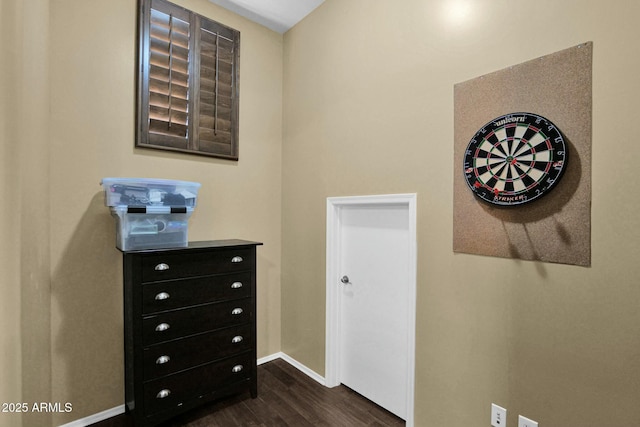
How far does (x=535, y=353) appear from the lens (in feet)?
5.25

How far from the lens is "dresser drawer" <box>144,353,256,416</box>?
2.08m

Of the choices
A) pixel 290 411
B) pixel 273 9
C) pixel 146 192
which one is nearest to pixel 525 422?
pixel 290 411

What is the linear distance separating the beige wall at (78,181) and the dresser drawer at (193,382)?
50 cm

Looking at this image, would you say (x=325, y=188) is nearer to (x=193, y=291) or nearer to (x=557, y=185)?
(x=193, y=291)

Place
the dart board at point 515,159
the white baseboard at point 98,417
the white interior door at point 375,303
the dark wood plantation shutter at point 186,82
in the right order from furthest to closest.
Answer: the dark wood plantation shutter at point 186,82 < the white interior door at point 375,303 < the white baseboard at point 98,417 < the dart board at point 515,159

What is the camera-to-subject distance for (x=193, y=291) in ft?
7.35

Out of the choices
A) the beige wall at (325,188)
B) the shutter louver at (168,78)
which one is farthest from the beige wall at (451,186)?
the shutter louver at (168,78)

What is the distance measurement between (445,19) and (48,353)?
3.34 m

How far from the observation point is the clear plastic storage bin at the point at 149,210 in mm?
2055

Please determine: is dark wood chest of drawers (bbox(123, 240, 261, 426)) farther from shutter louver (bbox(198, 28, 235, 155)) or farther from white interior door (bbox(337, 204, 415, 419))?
shutter louver (bbox(198, 28, 235, 155))

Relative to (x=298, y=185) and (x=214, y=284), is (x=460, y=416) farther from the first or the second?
(x=298, y=185)

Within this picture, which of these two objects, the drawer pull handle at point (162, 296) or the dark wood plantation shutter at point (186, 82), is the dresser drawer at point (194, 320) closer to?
the drawer pull handle at point (162, 296)

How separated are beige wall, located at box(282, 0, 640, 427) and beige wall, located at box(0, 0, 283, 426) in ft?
2.74

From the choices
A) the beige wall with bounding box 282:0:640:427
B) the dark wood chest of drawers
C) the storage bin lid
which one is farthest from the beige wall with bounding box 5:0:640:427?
the dark wood chest of drawers
